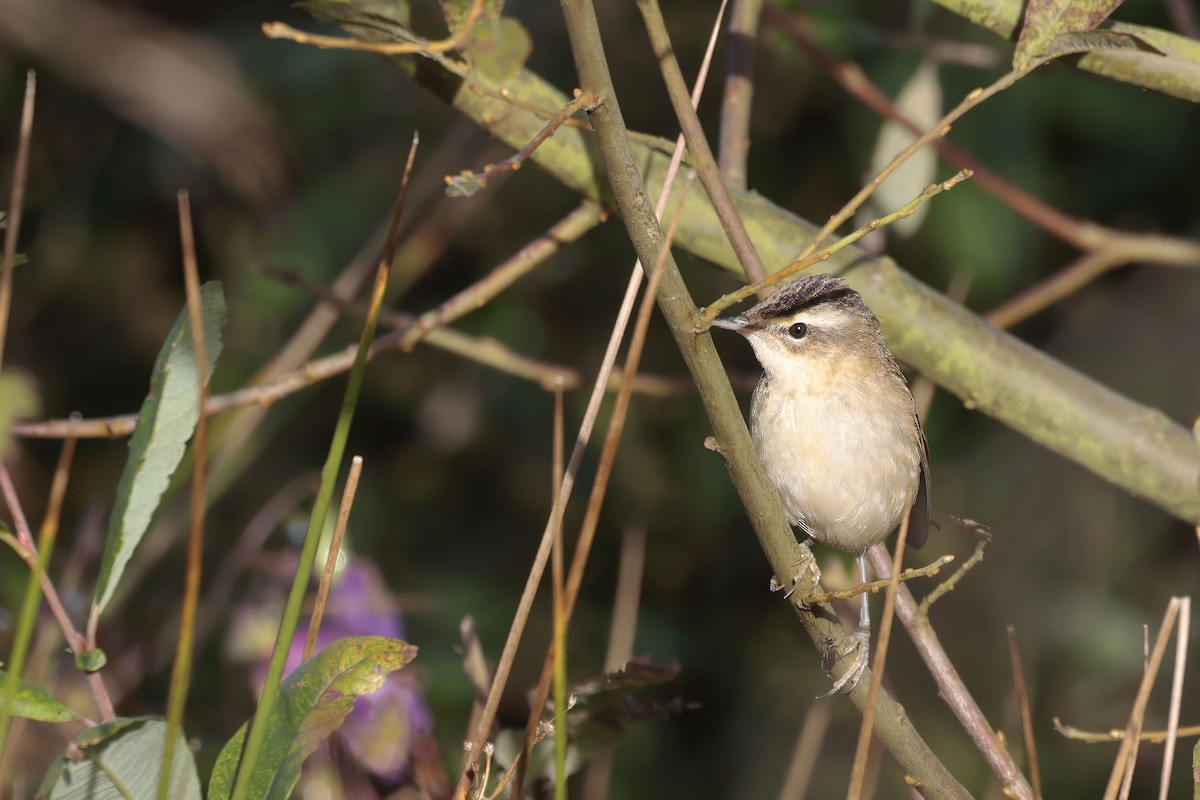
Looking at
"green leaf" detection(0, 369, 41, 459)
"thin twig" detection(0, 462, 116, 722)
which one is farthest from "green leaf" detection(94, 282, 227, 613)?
"green leaf" detection(0, 369, 41, 459)

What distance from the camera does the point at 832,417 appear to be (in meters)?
2.47

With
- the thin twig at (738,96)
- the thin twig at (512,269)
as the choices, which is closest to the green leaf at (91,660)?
the thin twig at (512,269)

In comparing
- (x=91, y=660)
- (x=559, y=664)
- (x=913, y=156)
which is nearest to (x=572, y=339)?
(x=913, y=156)

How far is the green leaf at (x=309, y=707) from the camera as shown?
1.57 m

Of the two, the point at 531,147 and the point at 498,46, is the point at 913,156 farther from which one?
the point at 531,147

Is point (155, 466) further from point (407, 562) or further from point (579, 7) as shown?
point (407, 562)

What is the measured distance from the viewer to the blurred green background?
12.1 feet

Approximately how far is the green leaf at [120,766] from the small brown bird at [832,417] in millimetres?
1221

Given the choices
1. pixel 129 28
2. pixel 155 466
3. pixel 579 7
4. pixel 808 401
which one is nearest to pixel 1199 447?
pixel 808 401

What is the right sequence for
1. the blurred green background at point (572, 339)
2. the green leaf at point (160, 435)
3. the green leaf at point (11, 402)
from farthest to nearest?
the blurred green background at point (572, 339) < the green leaf at point (11, 402) < the green leaf at point (160, 435)

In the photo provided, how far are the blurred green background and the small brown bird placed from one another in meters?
1.10

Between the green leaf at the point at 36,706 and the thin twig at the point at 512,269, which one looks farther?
the thin twig at the point at 512,269

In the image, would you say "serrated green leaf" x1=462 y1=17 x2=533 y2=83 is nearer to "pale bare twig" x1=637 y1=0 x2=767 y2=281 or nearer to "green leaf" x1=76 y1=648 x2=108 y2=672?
"pale bare twig" x1=637 y1=0 x2=767 y2=281

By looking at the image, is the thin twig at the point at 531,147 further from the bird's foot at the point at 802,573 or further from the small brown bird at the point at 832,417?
the small brown bird at the point at 832,417
